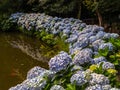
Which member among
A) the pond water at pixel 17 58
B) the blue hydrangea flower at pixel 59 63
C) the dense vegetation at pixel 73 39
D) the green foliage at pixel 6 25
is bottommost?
the pond water at pixel 17 58

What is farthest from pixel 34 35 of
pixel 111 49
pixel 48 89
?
pixel 48 89

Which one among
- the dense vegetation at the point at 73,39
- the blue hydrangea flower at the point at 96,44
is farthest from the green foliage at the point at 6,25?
the blue hydrangea flower at the point at 96,44

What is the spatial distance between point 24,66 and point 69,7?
563cm

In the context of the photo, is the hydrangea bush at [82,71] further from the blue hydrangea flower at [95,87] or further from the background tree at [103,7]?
the background tree at [103,7]

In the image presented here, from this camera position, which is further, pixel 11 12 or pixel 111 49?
pixel 11 12

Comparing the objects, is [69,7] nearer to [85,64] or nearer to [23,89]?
[85,64]

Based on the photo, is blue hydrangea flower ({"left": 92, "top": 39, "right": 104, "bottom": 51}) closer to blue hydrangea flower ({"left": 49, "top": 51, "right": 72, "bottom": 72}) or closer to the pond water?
the pond water

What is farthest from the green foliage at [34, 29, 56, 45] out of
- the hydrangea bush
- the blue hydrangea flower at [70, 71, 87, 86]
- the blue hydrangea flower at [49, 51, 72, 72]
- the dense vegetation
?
the blue hydrangea flower at [70, 71, 87, 86]

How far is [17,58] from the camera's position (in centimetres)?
998

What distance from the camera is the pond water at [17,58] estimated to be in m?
8.15

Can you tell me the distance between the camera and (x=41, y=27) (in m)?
12.5

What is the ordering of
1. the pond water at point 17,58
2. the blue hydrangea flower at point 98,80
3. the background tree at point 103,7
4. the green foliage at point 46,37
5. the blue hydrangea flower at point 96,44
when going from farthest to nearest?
the background tree at point 103,7
the green foliage at point 46,37
the pond water at point 17,58
the blue hydrangea flower at point 96,44
the blue hydrangea flower at point 98,80

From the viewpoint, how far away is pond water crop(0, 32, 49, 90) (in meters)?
8.15

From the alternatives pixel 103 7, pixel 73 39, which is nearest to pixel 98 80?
pixel 73 39
